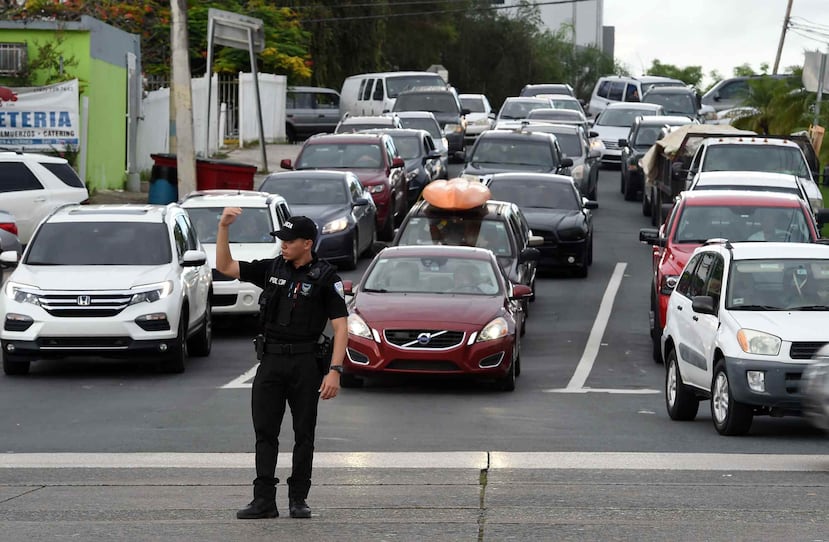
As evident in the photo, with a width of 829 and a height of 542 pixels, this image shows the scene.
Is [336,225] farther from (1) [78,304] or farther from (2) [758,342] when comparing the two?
(2) [758,342]

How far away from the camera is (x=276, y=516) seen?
9.01m

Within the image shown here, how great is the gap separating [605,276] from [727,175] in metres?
3.74

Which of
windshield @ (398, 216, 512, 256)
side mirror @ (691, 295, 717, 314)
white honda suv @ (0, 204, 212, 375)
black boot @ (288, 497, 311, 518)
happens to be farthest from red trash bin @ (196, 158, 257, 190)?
black boot @ (288, 497, 311, 518)

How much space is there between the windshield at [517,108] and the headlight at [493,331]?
32355 millimetres

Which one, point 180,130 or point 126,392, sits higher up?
point 180,130

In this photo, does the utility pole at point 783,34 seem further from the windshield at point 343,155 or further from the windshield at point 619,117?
the windshield at point 343,155

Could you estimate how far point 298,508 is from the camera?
353 inches

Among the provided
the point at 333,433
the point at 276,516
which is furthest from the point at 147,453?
the point at 276,516

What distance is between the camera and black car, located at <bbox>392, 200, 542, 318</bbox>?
2048cm

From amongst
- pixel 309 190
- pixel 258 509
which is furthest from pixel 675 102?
pixel 258 509

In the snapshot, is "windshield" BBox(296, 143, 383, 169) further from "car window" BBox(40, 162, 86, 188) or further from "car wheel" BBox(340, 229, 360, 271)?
"car window" BBox(40, 162, 86, 188)

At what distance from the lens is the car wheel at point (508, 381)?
620 inches

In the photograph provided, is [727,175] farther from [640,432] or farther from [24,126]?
[24,126]

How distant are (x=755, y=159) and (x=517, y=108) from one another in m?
22.6
